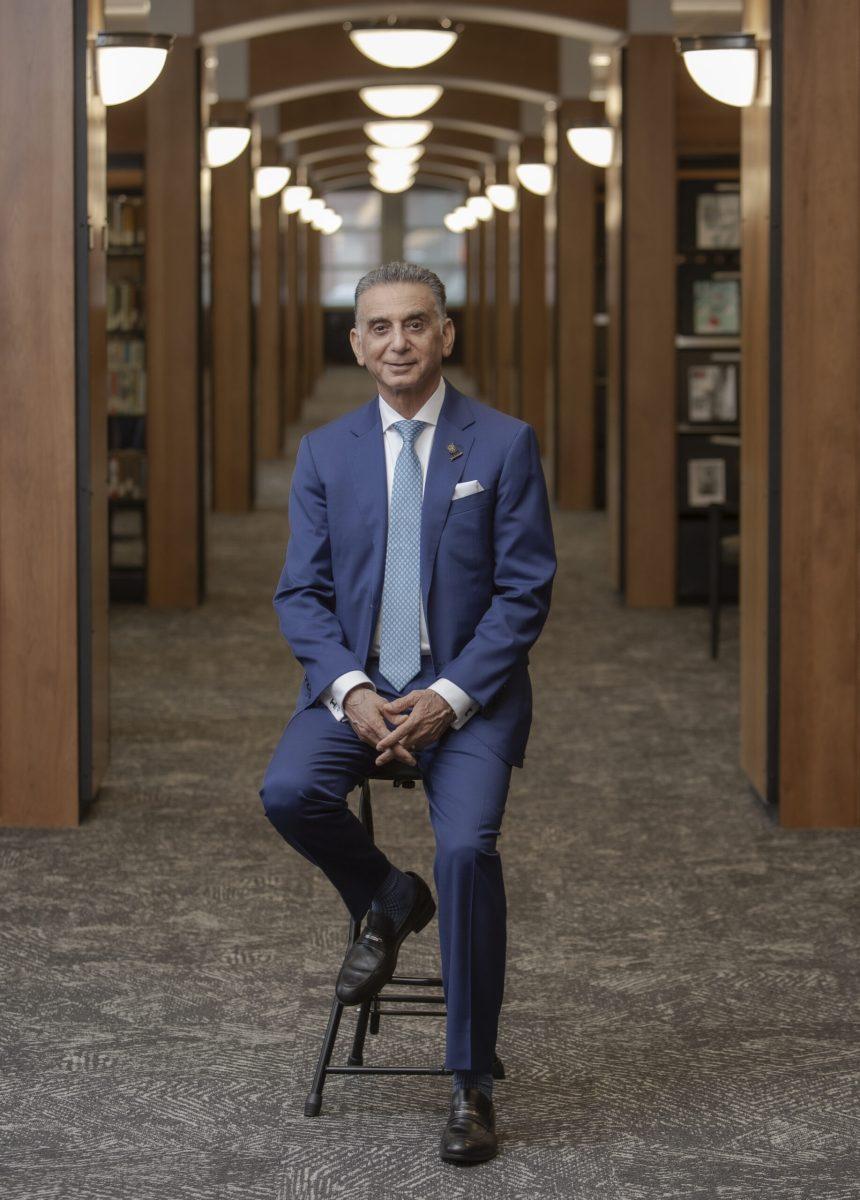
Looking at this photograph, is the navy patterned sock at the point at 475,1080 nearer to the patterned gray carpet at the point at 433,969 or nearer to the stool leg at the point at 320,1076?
the patterned gray carpet at the point at 433,969

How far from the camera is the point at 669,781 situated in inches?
270

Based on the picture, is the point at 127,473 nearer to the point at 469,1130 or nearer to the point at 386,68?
the point at 386,68

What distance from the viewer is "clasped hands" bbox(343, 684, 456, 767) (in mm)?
3762

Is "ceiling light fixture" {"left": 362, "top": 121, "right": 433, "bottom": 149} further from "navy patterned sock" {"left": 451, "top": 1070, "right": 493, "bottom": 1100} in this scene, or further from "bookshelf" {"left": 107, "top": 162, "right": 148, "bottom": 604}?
"navy patterned sock" {"left": 451, "top": 1070, "right": 493, "bottom": 1100}

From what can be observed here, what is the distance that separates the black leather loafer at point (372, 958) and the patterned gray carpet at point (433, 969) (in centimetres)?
26

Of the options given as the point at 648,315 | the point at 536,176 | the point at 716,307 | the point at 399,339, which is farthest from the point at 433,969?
the point at 536,176

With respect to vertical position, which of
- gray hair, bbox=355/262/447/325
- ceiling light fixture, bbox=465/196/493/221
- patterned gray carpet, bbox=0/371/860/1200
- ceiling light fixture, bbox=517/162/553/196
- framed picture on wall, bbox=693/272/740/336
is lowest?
patterned gray carpet, bbox=0/371/860/1200

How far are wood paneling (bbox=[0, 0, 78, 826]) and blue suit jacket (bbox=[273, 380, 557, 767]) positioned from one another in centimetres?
224

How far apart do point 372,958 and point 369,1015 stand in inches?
16.4

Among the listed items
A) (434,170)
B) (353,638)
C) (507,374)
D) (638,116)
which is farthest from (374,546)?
(434,170)

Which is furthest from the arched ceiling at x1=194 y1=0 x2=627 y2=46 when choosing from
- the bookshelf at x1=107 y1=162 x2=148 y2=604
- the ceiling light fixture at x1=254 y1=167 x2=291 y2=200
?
the ceiling light fixture at x1=254 y1=167 x2=291 y2=200

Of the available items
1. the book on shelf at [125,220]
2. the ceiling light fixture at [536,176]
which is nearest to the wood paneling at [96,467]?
the book on shelf at [125,220]

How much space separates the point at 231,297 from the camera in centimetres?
1530

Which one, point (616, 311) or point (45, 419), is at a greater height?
point (616, 311)
